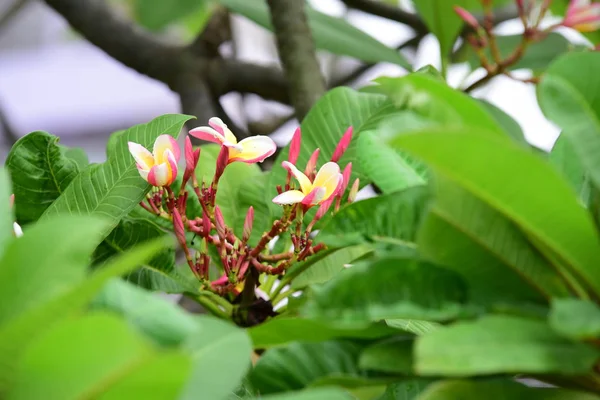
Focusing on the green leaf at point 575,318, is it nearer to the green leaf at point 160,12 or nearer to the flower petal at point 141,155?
the flower petal at point 141,155

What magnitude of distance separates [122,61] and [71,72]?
2377mm

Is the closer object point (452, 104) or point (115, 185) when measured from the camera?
point (452, 104)

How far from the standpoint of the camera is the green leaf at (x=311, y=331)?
314mm

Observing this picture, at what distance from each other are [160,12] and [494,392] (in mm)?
1170

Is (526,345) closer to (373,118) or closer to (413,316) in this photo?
(413,316)

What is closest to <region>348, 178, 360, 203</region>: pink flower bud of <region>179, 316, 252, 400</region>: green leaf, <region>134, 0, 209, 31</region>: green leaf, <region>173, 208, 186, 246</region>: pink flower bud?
<region>173, 208, 186, 246</region>: pink flower bud

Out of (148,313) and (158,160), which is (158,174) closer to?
(158,160)

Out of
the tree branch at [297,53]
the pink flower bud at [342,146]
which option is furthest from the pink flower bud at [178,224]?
the tree branch at [297,53]

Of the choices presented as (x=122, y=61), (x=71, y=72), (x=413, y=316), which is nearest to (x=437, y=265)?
(x=413, y=316)

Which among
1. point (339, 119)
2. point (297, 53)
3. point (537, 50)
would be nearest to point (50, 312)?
point (339, 119)

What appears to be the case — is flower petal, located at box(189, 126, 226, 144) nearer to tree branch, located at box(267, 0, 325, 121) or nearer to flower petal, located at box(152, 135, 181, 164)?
flower petal, located at box(152, 135, 181, 164)

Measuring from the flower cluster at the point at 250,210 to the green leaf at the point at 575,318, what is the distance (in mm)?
192

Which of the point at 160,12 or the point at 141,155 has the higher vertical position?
the point at 141,155

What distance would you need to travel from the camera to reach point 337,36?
1066 millimetres
